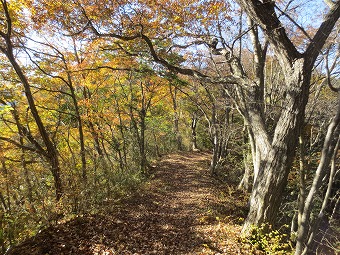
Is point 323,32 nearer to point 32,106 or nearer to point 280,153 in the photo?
point 280,153

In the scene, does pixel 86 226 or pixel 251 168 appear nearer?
pixel 86 226

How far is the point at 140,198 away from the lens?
859 cm

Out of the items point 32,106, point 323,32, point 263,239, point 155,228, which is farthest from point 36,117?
point 323,32

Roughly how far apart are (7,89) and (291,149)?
33.8ft

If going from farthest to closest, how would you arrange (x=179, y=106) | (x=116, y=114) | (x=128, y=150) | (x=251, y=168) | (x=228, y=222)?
(x=179, y=106)
(x=128, y=150)
(x=116, y=114)
(x=251, y=168)
(x=228, y=222)

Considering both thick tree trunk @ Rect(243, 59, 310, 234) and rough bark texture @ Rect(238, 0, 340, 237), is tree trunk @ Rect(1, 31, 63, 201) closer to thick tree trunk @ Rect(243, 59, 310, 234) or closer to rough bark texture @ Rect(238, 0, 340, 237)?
thick tree trunk @ Rect(243, 59, 310, 234)

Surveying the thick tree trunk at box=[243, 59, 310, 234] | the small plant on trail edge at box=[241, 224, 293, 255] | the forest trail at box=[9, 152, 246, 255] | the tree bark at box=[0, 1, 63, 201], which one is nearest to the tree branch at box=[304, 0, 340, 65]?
the thick tree trunk at box=[243, 59, 310, 234]

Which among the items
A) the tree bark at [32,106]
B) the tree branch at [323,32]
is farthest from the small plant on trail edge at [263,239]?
the tree bark at [32,106]

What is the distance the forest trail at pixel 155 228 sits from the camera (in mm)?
4617

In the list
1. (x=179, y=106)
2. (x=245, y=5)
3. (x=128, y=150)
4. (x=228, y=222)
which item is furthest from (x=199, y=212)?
(x=179, y=106)

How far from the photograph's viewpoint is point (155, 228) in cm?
614

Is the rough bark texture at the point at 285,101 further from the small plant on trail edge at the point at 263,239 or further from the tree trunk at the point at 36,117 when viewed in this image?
the tree trunk at the point at 36,117

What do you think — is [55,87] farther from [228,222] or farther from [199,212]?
[228,222]

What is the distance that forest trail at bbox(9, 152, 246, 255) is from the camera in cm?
462
